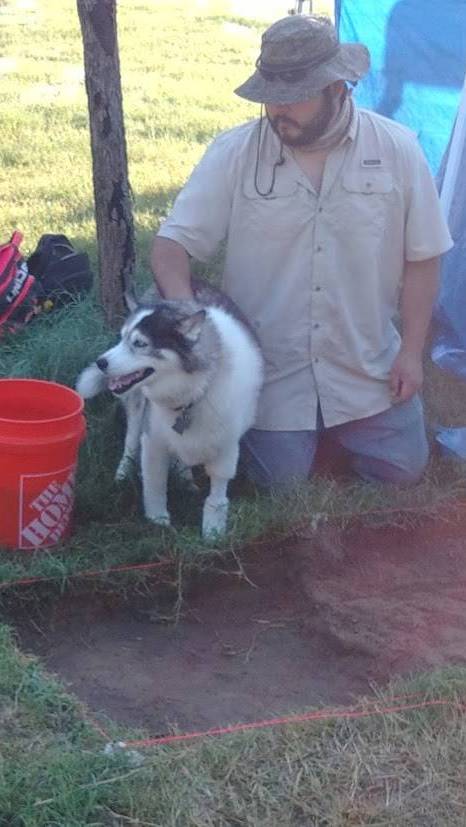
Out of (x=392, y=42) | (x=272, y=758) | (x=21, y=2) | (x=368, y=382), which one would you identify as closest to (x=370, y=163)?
(x=368, y=382)

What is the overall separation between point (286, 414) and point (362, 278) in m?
0.59

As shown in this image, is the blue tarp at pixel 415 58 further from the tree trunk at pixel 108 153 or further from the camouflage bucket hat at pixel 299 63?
the camouflage bucket hat at pixel 299 63

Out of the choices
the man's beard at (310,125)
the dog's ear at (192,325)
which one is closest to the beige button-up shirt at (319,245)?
the man's beard at (310,125)

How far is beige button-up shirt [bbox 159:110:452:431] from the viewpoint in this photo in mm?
4164

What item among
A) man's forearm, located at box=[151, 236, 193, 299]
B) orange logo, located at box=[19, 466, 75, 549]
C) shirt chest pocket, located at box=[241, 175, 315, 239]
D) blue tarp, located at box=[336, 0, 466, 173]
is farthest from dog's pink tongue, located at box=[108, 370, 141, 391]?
blue tarp, located at box=[336, 0, 466, 173]

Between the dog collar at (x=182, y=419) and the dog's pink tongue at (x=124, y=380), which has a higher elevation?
the dog's pink tongue at (x=124, y=380)

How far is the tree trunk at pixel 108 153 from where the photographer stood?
462 cm

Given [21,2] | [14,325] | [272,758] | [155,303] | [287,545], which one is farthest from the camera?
[21,2]

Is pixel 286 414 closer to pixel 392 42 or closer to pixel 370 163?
pixel 370 163

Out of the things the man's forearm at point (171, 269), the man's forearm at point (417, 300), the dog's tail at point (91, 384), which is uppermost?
the man's forearm at point (171, 269)

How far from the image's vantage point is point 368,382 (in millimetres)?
4422

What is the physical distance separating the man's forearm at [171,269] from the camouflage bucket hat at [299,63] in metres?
0.61

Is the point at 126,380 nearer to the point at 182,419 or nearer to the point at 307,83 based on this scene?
the point at 182,419

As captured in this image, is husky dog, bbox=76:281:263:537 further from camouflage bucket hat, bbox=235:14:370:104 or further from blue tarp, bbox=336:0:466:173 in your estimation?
blue tarp, bbox=336:0:466:173
